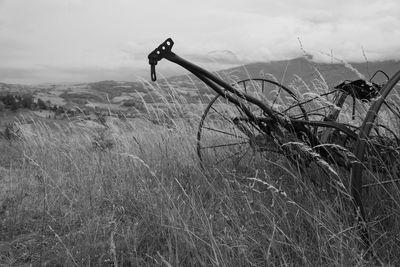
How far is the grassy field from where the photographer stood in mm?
2176

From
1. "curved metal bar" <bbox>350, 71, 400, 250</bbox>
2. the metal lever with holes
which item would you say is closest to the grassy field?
"curved metal bar" <bbox>350, 71, 400, 250</bbox>

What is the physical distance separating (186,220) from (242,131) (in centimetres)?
123

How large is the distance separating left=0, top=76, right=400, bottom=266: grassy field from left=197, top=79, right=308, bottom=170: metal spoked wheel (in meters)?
0.16

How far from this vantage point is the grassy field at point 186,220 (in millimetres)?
2176

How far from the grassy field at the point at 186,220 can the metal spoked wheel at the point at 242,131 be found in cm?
16

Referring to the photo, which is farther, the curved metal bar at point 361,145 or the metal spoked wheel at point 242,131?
the metal spoked wheel at point 242,131

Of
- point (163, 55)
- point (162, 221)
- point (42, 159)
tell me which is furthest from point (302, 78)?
point (42, 159)

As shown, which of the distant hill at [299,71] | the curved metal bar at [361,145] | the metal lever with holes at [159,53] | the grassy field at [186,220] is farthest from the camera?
the distant hill at [299,71]

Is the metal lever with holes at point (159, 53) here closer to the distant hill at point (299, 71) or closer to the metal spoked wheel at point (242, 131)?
the metal spoked wheel at point (242, 131)

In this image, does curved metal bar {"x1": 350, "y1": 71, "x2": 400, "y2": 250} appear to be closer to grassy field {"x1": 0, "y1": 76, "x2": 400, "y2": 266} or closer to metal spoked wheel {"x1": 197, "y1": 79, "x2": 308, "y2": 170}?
grassy field {"x1": 0, "y1": 76, "x2": 400, "y2": 266}

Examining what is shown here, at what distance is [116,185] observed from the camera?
3840 mm

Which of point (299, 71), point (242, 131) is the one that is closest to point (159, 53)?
point (242, 131)

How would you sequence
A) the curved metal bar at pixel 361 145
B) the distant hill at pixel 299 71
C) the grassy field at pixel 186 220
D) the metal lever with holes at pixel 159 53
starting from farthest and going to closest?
1. the distant hill at pixel 299 71
2. the metal lever with holes at pixel 159 53
3. the curved metal bar at pixel 361 145
4. the grassy field at pixel 186 220

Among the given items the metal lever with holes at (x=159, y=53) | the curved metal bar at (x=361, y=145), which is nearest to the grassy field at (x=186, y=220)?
the curved metal bar at (x=361, y=145)
